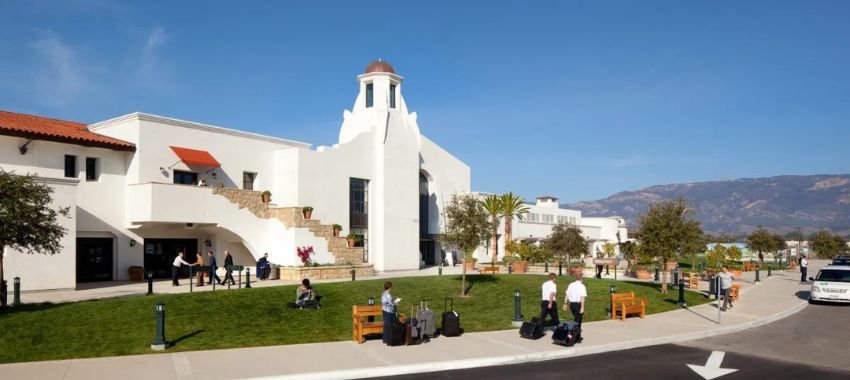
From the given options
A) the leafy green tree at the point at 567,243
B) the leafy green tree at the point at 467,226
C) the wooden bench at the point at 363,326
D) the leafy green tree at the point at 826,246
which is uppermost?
the leafy green tree at the point at 467,226

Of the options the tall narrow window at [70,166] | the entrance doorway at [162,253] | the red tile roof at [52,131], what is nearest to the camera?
the red tile roof at [52,131]

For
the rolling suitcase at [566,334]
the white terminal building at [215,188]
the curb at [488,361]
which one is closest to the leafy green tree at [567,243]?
the white terminal building at [215,188]

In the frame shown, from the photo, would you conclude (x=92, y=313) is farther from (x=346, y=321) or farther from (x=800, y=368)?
(x=800, y=368)

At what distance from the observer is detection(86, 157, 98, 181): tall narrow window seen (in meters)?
28.6

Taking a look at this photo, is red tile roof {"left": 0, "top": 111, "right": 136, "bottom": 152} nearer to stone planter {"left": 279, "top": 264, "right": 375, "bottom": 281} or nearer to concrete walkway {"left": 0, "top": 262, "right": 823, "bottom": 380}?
stone planter {"left": 279, "top": 264, "right": 375, "bottom": 281}

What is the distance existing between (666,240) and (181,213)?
71.0 feet

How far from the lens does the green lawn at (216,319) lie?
13992mm

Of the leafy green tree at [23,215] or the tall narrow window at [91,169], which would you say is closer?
the leafy green tree at [23,215]

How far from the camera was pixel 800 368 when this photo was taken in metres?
12.6

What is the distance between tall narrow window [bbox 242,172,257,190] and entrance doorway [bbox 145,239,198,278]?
4.25m

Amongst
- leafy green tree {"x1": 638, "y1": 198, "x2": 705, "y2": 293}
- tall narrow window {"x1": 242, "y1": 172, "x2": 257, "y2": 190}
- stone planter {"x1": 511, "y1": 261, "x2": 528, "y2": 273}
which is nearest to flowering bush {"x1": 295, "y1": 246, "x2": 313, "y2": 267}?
tall narrow window {"x1": 242, "y1": 172, "x2": 257, "y2": 190}

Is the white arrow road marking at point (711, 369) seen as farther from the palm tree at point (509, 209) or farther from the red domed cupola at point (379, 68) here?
the palm tree at point (509, 209)

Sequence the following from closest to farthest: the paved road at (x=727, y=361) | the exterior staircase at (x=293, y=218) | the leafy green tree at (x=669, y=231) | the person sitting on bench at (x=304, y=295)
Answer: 1. the paved road at (x=727, y=361)
2. the person sitting on bench at (x=304, y=295)
3. the leafy green tree at (x=669, y=231)
4. the exterior staircase at (x=293, y=218)

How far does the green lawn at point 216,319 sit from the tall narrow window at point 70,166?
1082 cm
